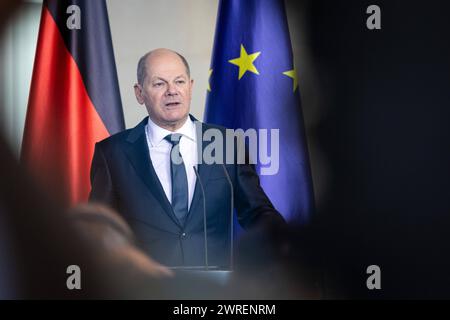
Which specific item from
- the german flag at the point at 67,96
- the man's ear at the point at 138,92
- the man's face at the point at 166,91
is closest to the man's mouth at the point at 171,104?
the man's face at the point at 166,91

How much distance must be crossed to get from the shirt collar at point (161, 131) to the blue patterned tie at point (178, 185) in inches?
2.8

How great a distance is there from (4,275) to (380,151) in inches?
70.5

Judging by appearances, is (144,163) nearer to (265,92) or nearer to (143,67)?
(143,67)

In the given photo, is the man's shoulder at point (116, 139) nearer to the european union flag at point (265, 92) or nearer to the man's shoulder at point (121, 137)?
the man's shoulder at point (121, 137)

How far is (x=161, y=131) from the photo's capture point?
11.7ft

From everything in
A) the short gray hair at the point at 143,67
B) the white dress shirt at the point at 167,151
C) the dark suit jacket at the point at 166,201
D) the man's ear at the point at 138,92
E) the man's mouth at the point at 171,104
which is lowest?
the dark suit jacket at the point at 166,201

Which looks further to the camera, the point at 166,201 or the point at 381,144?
the point at 381,144

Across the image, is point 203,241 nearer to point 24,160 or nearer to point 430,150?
point 24,160

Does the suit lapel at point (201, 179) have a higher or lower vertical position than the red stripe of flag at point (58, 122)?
lower

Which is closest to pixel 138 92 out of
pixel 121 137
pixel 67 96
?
pixel 121 137

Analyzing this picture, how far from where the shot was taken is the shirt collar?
3.58m

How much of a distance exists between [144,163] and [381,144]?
107 cm

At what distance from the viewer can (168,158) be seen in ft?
11.7

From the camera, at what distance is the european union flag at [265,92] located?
11.9 feet
